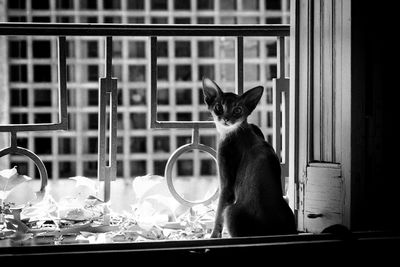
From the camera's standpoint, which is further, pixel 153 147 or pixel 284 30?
pixel 153 147

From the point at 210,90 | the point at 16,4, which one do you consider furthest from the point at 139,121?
the point at 210,90

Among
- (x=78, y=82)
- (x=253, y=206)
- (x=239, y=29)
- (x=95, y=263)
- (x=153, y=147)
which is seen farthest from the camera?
(x=153, y=147)

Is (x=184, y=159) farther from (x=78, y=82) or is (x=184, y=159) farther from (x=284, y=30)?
(x=284, y=30)

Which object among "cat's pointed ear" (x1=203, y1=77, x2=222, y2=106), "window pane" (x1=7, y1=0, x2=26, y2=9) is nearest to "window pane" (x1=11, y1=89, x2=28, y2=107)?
"window pane" (x1=7, y1=0, x2=26, y2=9)

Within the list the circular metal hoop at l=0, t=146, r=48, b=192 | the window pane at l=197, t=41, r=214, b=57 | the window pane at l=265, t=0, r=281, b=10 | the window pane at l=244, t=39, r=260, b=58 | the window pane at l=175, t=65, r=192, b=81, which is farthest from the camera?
the window pane at l=265, t=0, r=281, b=10

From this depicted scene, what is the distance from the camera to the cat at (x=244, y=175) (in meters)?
1.34

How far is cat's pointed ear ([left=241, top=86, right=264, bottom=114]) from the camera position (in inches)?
57.4

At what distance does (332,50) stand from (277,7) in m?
3.37

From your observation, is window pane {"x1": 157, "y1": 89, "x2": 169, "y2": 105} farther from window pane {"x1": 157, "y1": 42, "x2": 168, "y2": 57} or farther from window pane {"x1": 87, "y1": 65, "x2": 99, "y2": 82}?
window pane {"x1": 87, "y1": 65, "x2": 99, "y2": 82}

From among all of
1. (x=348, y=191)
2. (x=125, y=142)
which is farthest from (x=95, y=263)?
(x=125, y=142)

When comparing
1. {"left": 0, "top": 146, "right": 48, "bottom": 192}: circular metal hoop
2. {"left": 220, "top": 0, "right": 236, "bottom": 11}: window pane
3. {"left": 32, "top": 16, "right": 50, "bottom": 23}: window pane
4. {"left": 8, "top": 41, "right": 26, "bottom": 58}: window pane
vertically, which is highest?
{"left": 220, "top": 0, "right": 236, "bottom": 11}: window pane

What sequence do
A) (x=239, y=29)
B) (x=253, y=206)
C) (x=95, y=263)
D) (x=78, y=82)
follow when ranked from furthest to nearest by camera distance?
(x=78, y=82) → (x=239, y=29) → (x=253, y=206) → (x=95, y=263)

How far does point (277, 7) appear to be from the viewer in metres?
4.62

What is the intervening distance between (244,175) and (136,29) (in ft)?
2.21
